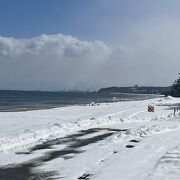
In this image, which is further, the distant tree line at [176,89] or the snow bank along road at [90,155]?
the distant tree line at [176,89]

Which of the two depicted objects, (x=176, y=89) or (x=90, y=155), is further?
(x=176, y=89)

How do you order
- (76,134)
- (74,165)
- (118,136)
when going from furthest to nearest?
(76,134)
(118,136)
(74,165)

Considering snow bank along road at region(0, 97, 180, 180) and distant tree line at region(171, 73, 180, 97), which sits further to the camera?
distant tree line at region(171, 73, 180, 97)

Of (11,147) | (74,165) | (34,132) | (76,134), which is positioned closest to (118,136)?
(76,134)

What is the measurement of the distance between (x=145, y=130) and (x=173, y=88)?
8645 centimetres

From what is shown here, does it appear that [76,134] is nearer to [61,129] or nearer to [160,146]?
[61,129]

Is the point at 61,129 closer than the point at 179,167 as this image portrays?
No

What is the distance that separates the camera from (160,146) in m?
17.0

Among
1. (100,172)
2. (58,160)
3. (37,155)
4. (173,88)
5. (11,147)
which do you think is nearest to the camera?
(100,172)

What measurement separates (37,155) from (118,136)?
18.9ft

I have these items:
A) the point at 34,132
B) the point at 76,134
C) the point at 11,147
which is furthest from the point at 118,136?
the point at 11,147

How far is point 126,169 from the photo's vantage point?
40.7ft

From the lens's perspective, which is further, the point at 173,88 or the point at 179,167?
the point at 173,88

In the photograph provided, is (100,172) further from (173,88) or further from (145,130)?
(173,88)
